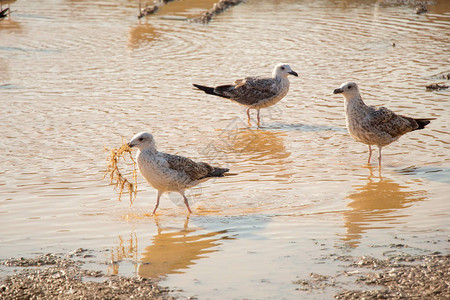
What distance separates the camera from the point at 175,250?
6.39 meters

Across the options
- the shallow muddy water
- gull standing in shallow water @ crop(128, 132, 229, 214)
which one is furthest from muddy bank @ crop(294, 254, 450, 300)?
gull standing in shallow water @ crop(128, 132, 229, 214)

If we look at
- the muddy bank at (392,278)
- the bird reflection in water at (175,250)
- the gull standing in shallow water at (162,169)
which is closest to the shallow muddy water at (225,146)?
the bird reflection in water at (175,250)

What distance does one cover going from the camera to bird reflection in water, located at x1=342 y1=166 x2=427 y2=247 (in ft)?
22.1

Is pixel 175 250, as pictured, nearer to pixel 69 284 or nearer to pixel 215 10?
pixel 69 284

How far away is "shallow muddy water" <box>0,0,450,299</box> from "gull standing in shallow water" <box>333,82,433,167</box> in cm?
37

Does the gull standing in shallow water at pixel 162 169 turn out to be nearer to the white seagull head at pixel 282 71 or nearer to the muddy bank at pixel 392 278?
the muddy bank at pixel 392 278

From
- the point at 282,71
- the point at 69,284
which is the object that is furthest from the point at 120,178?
the point at 282,71

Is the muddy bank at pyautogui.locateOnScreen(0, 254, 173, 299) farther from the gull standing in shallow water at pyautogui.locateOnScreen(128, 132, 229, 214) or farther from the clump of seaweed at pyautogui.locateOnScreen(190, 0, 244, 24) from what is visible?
the clump of seaweed at pyautogui.locateOnScreen(190, 0, 244, 24)

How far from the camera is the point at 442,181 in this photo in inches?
324

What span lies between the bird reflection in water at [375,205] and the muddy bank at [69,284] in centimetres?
212

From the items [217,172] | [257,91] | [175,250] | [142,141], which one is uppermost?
[142,141]

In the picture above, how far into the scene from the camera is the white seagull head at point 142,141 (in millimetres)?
7424

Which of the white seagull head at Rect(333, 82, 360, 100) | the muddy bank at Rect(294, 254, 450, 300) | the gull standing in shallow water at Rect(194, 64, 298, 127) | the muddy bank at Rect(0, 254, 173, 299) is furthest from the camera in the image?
the gull standing in shallow water at Rect(194, 64, 298, 127)

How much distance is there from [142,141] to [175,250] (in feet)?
5.27
